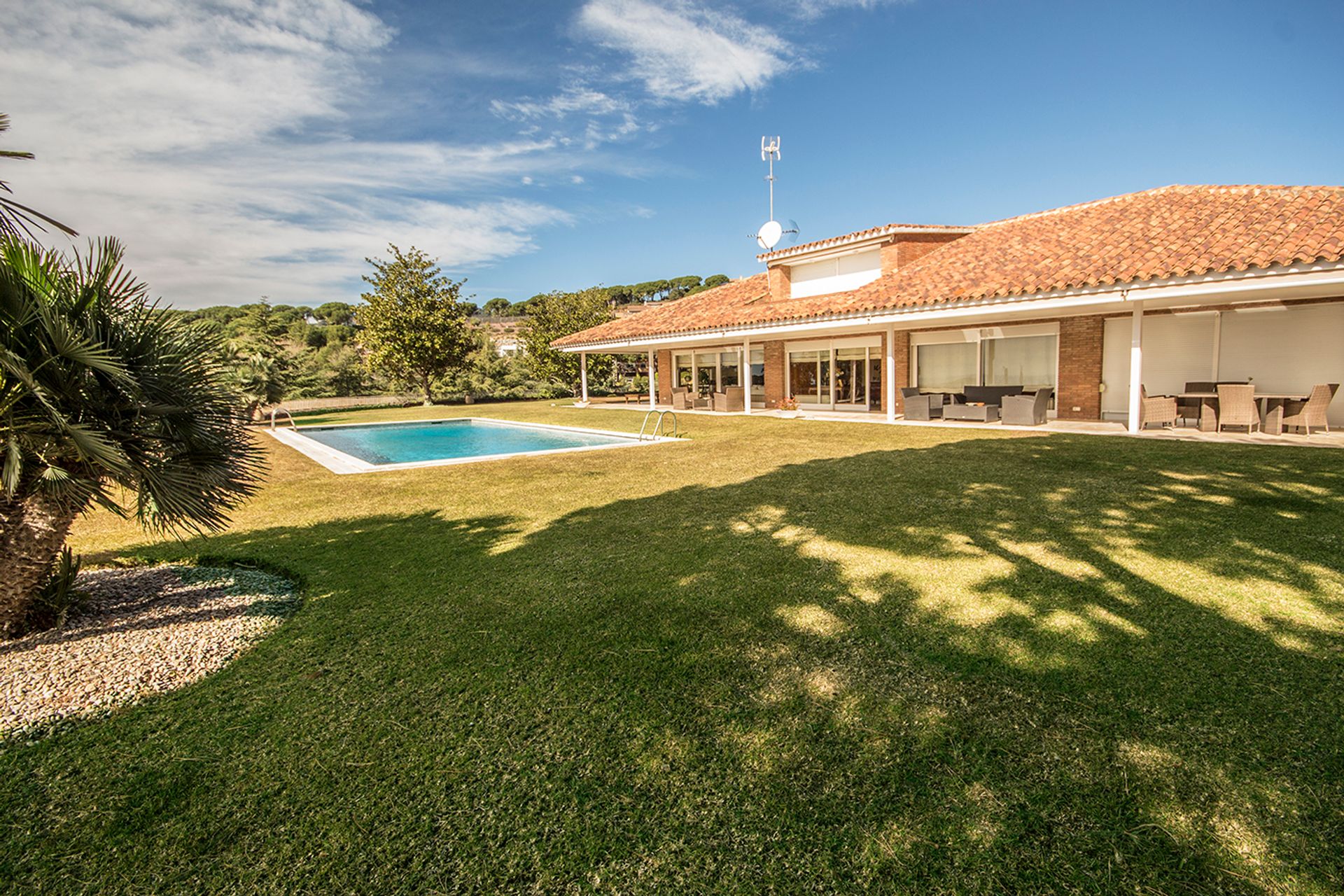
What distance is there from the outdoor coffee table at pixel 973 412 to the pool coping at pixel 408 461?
772cm

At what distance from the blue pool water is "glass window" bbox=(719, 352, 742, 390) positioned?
367 inches

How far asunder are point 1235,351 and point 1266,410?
321 centimetres

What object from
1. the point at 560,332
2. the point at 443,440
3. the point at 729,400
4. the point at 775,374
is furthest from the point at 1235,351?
the point at 560,332

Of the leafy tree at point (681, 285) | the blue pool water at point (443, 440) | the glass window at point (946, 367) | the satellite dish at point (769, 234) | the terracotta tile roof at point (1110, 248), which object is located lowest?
the blue pool water at point (443, 440)

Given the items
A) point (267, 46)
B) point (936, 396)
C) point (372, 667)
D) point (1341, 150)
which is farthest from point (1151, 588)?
point (1341, 150)

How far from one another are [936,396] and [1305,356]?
7.50 metres

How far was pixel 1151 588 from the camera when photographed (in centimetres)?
446

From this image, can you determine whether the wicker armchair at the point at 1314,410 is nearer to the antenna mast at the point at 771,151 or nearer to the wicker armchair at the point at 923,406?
the wicker armchair at the point at 923,406

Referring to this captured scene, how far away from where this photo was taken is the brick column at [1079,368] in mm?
15883

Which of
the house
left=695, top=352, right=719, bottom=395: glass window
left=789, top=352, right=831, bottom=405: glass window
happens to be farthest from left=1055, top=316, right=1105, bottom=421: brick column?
left=695, top=352, right=719, bottom=395: glass window

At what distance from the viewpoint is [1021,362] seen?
17.3 m

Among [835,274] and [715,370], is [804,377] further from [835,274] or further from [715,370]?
[715,370]

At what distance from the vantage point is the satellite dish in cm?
2414

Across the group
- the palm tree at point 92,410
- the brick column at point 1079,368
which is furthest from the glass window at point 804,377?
the palm tree at point 92,410
